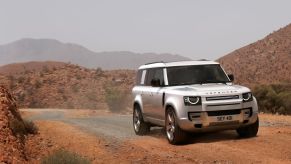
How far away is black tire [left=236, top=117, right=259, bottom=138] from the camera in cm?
1202

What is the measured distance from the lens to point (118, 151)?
1140 cm

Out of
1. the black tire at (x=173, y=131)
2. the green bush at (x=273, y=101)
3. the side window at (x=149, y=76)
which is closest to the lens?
the black tire at (x=173, y=131)

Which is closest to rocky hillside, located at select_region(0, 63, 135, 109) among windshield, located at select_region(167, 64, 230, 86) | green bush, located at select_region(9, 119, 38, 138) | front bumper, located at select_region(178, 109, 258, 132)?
green bush, located at select_region(9, 119, 38, 138)

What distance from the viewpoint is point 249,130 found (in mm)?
12094

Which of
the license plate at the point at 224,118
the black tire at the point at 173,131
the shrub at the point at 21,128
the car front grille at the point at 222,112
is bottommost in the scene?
the shrub at the point at 21,128

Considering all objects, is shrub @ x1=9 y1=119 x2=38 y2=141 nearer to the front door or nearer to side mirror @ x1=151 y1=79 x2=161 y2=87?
the front door

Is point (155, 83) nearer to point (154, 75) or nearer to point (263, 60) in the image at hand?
Answer: point (154, 75)

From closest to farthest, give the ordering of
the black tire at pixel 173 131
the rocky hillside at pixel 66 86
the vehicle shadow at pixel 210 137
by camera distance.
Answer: the black tire at pixel 173 131 → the vehicle shadow at pixel 210 137 → the rocky hillside at pixel 66 86

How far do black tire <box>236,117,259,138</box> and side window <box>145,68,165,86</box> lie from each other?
2290 mm

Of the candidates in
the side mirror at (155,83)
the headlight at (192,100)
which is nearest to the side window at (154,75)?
the side mirror at (155,83)

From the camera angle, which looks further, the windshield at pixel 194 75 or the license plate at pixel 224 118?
the windshield at pixel 194 75

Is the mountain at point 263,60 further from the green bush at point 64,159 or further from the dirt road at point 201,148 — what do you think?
the green bush at point 64,159

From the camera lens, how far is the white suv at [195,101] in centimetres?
1120

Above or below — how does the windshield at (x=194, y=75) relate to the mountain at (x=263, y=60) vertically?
above
